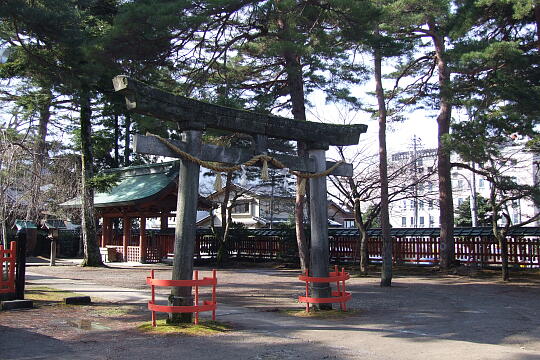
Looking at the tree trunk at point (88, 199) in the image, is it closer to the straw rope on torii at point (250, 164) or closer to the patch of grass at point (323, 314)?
the straw rope on torii at point (250, 164)

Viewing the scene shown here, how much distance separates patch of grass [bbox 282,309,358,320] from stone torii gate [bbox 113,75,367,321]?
1.17ft

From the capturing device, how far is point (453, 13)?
55.3ft

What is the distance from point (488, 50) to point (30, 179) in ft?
41.9

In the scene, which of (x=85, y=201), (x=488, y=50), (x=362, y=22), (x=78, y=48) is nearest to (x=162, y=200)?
(x=85, y=201)

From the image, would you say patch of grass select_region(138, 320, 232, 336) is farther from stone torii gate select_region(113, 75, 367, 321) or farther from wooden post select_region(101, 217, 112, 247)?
wooden post select_region(101, 217, 112, 247)

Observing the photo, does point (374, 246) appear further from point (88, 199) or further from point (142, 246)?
point (88, 199)

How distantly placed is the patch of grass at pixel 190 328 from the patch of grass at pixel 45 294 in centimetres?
421

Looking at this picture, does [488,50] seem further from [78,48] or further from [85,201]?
[85,201]

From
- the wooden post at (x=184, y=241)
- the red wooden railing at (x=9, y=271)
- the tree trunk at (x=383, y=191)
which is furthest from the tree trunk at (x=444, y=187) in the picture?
the red wooden railing at (x=9, y=271)

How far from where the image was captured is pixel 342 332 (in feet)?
26.6

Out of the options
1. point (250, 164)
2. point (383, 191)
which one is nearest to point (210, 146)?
point (250, 164)

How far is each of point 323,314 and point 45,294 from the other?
7.27 m

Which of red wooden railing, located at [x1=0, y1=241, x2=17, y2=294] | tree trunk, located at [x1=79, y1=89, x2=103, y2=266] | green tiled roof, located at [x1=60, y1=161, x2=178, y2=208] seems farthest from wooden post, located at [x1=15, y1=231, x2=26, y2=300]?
green tiled roof, located at [x1=60, y1=161, x2=178, y2=208]

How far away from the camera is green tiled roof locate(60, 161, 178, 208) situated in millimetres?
23719
